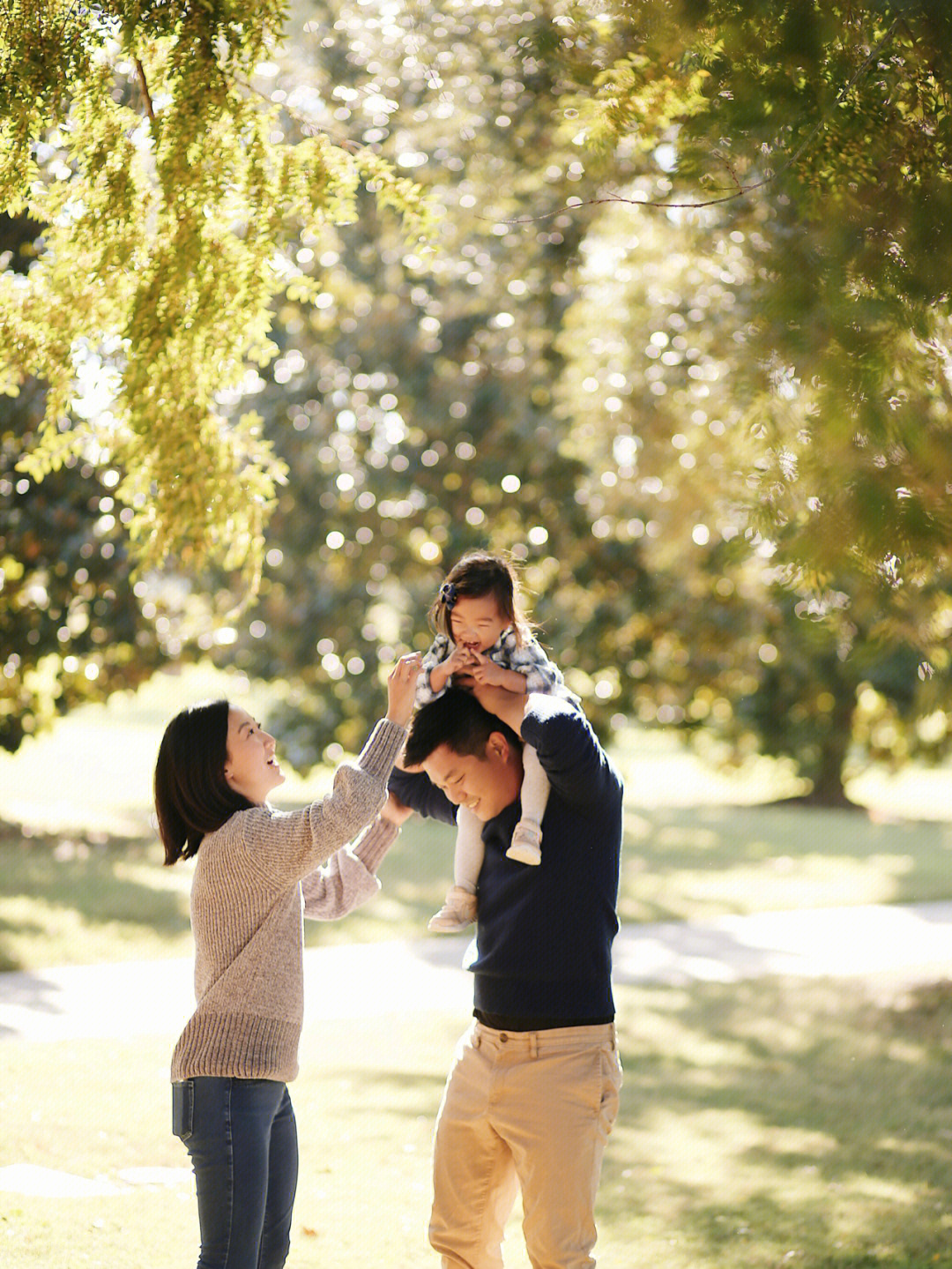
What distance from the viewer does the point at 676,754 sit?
38.8 m

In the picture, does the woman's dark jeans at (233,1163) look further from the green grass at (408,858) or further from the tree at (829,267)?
the green grass at (408,858)

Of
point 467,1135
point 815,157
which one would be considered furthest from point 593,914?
point 815,157

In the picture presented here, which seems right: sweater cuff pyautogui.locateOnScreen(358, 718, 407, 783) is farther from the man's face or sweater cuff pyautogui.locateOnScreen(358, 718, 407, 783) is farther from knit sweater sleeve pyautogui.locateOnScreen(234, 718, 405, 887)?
the man's face

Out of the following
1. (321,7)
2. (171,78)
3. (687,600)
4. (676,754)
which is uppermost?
(321,7)

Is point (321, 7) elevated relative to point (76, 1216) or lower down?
elevated

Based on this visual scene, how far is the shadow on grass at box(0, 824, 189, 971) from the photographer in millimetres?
11086

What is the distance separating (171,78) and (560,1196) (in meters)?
3.08

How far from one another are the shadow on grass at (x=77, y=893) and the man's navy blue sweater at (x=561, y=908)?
7.07 m

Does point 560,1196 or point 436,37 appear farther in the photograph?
point 436,37

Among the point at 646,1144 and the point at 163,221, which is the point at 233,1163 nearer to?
the point at 163,221

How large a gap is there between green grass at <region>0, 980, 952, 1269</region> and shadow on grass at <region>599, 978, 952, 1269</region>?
1 centimetres

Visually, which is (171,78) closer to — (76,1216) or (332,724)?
(76,1216)

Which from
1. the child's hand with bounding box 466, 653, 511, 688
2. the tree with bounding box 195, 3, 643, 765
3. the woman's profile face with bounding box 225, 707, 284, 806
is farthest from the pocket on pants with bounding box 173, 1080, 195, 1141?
the tree with bounding box 195, 3, 643, 765

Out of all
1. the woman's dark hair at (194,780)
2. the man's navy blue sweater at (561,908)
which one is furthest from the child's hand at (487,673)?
the woman's dark hair at (194,780)
